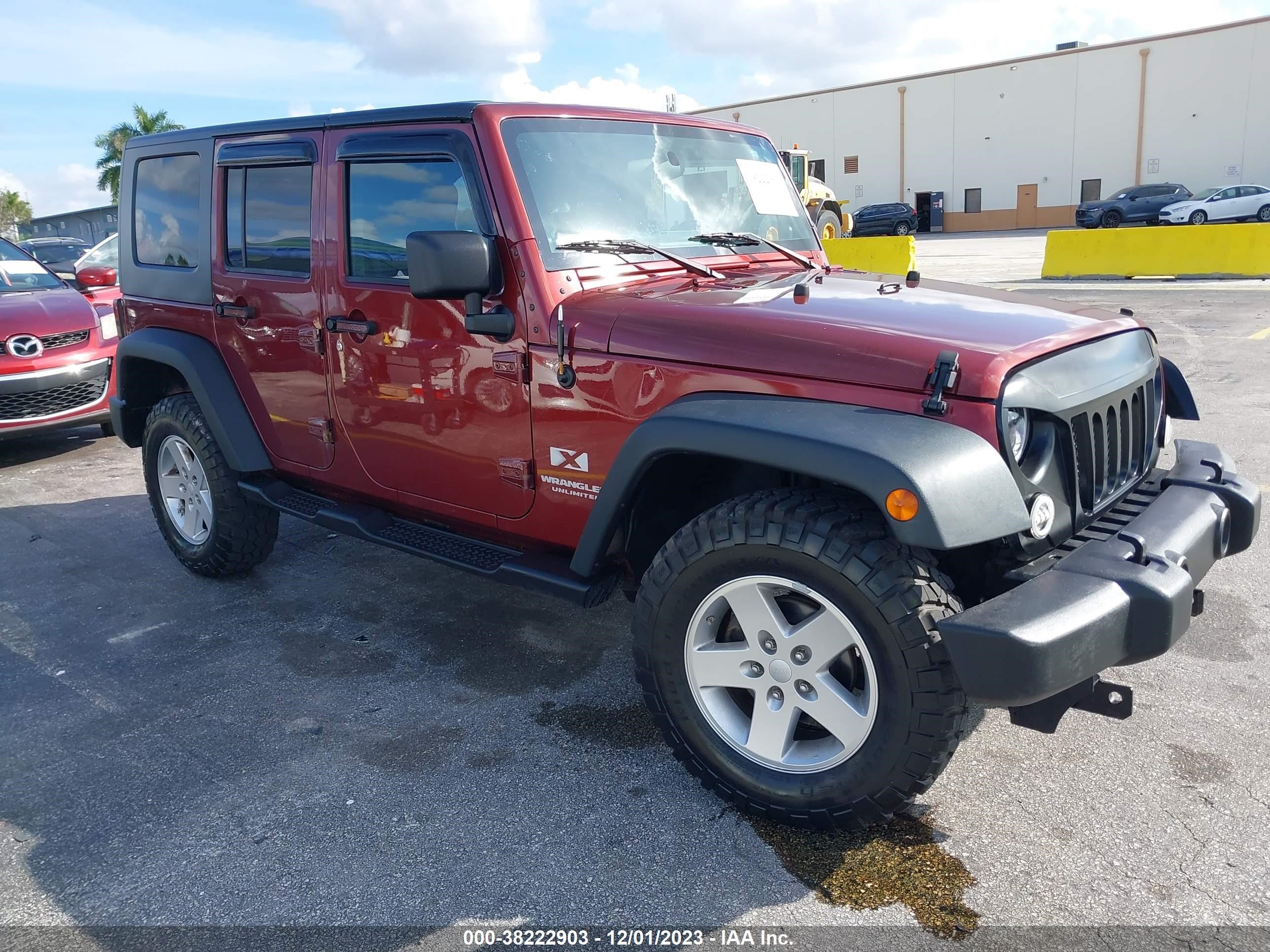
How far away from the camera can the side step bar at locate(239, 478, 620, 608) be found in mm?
3049

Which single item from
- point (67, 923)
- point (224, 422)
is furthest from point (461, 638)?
point (67, 923)

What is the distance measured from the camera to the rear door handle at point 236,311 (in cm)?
397

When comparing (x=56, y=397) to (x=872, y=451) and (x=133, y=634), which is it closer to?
(x=133, y=634)

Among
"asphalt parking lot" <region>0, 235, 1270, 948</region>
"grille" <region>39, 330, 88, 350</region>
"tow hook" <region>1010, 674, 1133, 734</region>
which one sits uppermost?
"grille" <region>39, 330, 88, 350</region>

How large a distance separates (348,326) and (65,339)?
16.2ft

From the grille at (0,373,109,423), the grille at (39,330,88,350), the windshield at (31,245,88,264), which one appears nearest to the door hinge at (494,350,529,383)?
the grille at (0,373,109,423)

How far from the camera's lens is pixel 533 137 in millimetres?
3148

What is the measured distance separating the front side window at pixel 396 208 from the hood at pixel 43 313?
4901 mm

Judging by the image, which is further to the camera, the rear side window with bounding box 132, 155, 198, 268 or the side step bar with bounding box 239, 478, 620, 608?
the rear side window with bounding box 132, 155, 198, 268

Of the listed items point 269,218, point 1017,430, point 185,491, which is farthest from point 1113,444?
point 185,491

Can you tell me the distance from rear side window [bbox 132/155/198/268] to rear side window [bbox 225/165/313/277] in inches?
11.7

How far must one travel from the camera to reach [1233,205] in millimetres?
28484

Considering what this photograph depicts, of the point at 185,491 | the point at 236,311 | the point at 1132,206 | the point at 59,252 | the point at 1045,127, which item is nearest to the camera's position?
the point at 236,311

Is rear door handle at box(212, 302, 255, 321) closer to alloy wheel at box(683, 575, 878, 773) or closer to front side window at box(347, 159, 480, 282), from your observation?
front side window at box(347, 159, 480, 282)
